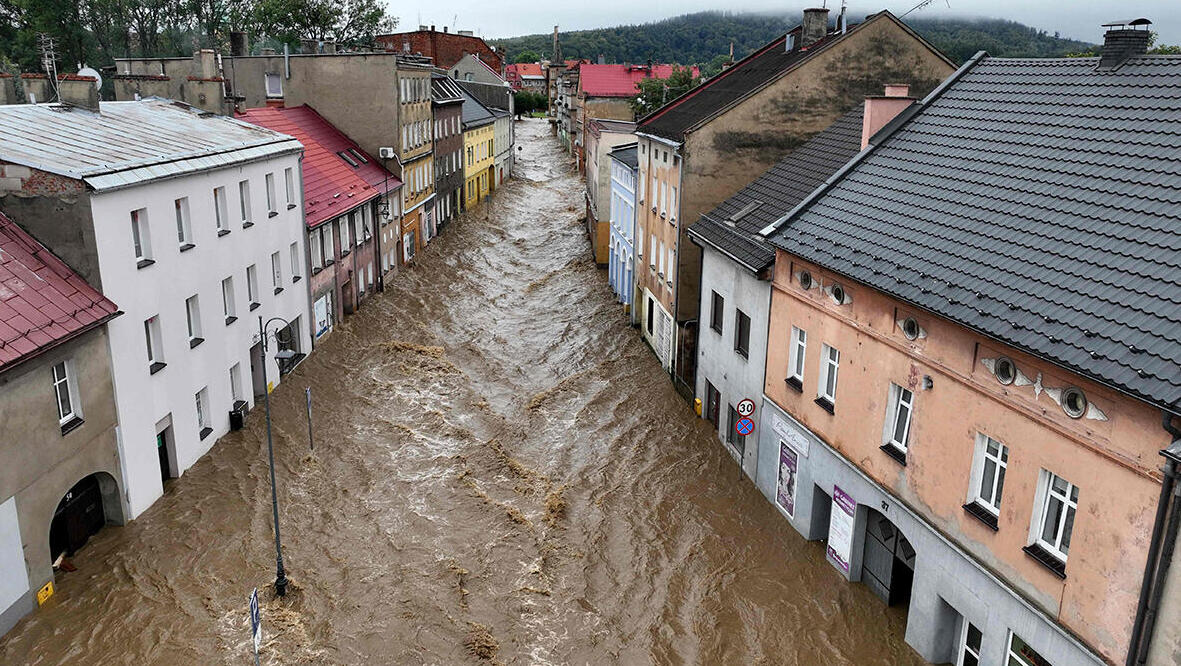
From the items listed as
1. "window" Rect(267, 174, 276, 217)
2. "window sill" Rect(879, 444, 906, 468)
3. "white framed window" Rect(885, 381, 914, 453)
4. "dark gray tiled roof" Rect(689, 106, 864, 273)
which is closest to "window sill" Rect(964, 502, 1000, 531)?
"window sill" Rect(879, 444, 906, 468)

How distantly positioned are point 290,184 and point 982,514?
74.6 ft

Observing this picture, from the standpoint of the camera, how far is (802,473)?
56.8 ft

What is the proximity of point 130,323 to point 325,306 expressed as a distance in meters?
13.4

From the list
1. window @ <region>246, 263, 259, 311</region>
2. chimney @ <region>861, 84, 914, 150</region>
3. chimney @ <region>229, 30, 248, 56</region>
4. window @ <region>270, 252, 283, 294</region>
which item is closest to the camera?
chimney @ <region>861, 84, 914, 150</region>

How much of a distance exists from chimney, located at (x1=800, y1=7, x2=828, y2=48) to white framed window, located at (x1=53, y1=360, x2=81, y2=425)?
2590 centimetres

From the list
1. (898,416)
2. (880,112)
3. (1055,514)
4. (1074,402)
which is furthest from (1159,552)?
(880,112)

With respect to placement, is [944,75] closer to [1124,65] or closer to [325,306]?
[1124,65]

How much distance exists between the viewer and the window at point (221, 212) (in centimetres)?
2178

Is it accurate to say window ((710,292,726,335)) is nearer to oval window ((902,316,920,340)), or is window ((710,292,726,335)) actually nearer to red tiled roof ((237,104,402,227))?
oval window ((902,316,920,340))

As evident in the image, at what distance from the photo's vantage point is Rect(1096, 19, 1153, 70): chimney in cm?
1390

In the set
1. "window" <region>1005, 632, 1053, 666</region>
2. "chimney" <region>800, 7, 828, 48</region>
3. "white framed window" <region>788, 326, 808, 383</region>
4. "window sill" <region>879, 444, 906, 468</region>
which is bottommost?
"window" <region>1005, 632, 1053, 666</region>

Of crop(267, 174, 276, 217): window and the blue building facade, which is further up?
crop(267, 174, 276, 217): window

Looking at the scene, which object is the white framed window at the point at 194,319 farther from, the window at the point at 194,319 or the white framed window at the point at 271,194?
the white framed window at the point at 271,194

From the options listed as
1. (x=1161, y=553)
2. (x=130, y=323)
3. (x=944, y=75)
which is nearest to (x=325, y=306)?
(x=130, y=323)
